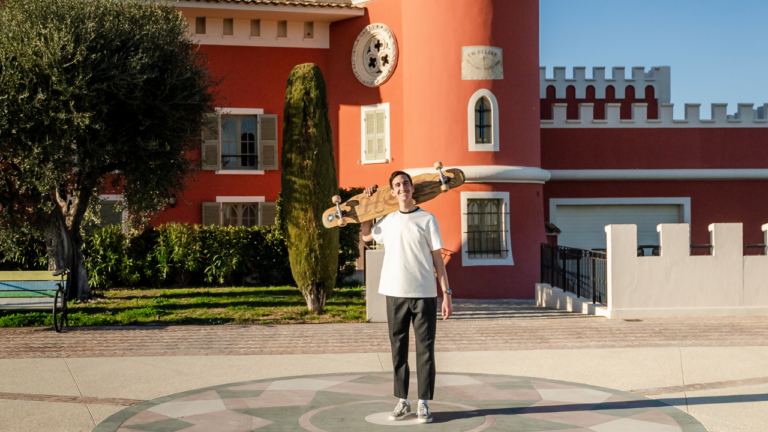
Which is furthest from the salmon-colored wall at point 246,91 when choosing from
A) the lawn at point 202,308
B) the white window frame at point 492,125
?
the white window frame at point 492,125

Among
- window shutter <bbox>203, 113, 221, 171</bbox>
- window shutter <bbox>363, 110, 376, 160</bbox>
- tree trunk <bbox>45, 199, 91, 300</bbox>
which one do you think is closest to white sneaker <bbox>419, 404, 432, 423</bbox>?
tree trunk <bbox>45, 199, 91, 300</bbox>

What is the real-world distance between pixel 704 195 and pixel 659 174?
1469 mm

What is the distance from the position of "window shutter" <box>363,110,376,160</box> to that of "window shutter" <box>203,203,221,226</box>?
4.10 meters

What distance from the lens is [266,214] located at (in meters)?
20.6

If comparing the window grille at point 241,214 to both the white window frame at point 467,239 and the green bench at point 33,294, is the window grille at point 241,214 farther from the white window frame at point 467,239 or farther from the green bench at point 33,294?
the green bench at point 33,294

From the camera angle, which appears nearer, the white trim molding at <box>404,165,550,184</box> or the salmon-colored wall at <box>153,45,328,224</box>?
the white trim molding at <box>404,165,550,184</box>

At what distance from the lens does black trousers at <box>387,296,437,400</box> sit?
229 inches

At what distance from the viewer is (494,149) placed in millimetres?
18062

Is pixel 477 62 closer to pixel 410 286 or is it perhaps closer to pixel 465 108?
pixel 465 108

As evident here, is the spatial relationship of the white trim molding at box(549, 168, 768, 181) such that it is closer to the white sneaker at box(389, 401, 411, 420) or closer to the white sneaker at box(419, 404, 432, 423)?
the white sneaker at box(389, 401, 411, 420)

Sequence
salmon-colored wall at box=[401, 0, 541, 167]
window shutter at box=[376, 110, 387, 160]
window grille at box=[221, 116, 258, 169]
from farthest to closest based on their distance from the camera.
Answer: window grille at box=[221, 116, 258, 169], window shutter at box=[376, 110, 387, 160], salmon-colored wall at box=[401, 0, 541, 167]

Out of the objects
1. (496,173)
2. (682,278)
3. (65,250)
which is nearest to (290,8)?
(496,173)

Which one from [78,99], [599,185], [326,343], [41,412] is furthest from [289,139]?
[599,185]

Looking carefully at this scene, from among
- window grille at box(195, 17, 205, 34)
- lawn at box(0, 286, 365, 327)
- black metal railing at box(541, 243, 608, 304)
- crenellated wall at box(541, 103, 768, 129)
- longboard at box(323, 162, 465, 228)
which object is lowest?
lawn at box(0, 286, 365, 327)
